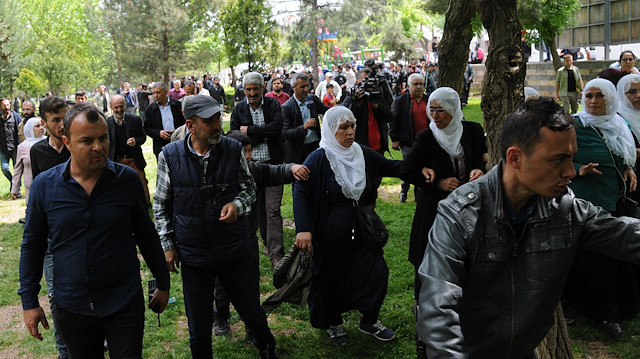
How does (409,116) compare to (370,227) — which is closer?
(370,227)

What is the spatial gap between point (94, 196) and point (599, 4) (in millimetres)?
21381

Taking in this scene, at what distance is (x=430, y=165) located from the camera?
510cm

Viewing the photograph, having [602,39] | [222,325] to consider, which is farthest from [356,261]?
[602,39]

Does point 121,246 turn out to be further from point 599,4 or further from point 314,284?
point 599,4

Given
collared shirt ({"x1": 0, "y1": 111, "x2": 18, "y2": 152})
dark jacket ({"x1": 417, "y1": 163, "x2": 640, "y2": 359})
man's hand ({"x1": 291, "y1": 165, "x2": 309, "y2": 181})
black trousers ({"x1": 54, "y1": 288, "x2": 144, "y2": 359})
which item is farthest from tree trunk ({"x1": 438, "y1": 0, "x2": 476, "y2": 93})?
collared shirt ({"x1": 0, "y1": 111, "x2": 18, "y2": 152})

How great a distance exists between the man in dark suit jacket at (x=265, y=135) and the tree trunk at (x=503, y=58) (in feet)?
10.9

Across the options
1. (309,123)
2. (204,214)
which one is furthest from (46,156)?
(309,123)

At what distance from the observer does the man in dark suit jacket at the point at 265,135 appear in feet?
24.1

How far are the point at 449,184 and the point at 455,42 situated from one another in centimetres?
350

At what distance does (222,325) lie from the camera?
561 cm

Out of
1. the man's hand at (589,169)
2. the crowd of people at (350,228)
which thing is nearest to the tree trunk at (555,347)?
the crowd of people at (350,228)

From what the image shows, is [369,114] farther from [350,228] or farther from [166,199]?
[166,199]

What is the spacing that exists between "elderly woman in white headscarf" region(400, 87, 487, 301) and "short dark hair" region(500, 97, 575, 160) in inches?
103

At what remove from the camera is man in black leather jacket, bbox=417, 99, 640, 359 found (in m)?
2.29
